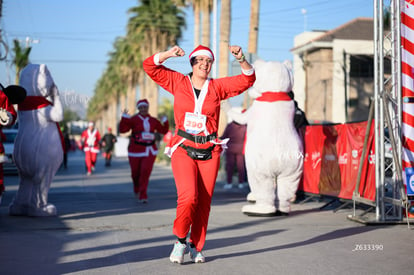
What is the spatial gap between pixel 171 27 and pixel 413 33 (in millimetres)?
32414

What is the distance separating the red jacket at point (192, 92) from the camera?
5.75 m

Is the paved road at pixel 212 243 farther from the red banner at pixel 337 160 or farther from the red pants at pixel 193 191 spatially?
the red banner at pixel 337 160

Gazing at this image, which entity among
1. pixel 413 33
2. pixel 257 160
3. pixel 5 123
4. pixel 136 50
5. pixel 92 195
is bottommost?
pixel 92 195

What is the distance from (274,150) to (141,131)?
11.4 ft

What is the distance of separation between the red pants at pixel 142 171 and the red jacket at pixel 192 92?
5.58 meters

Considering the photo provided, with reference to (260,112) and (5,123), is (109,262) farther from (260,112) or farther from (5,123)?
(260,112)

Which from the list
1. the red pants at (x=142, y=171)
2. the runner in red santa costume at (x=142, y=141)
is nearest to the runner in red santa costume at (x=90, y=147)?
the red pants at (x=142, y=171)

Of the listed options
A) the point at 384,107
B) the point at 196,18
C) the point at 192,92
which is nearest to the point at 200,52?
the point at 192,92

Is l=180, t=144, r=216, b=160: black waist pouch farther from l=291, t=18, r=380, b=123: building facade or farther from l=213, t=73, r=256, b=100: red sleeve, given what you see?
l=291, t=18, r=380, b=123: building facade

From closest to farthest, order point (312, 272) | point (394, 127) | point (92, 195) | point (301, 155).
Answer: point (312, 272) < point (394, 127) < point (301, 155) < point (92, 195)

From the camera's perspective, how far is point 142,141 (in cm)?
1149

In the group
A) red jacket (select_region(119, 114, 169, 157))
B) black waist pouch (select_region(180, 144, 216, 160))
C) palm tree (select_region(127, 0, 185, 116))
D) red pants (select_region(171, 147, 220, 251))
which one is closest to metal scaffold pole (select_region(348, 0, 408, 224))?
red pants (select_region(171, 147, 220, 251))

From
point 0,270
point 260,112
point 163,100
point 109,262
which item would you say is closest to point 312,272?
point 109,262

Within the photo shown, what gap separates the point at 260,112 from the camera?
9195 mm
